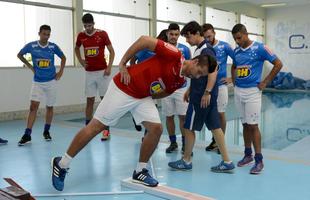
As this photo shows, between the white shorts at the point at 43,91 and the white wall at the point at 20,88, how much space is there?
2.42 meters

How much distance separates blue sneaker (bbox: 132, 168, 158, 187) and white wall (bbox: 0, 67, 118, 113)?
461 cm

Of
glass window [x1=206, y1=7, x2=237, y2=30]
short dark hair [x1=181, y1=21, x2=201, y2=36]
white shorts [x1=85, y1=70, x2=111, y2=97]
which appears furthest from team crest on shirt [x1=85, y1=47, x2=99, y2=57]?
glass window [x1=206, y1=7, x2=237, y2=30]

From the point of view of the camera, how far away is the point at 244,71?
351 centimetres

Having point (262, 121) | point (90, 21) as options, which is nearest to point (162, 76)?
point (90, 21)

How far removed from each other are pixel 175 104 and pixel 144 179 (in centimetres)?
136

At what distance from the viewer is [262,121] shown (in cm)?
694

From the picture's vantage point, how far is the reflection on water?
5.13 metres

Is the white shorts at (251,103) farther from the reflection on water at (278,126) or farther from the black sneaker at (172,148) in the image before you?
the reflection on water at (278,126)

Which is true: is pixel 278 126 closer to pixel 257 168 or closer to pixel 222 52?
pixel 222 52

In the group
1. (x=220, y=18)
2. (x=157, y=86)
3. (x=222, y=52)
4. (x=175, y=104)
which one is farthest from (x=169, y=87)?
(x=220, y=18)

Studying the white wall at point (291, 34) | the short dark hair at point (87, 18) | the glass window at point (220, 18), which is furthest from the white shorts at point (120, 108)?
the white wall at point (291, 34)

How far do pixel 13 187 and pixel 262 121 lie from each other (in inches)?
222

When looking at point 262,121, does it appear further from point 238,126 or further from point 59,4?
point 59,4

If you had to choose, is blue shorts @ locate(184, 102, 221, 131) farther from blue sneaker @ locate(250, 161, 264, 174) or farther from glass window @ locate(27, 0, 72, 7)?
glass window @ locate(27, 0, 72, 7)
